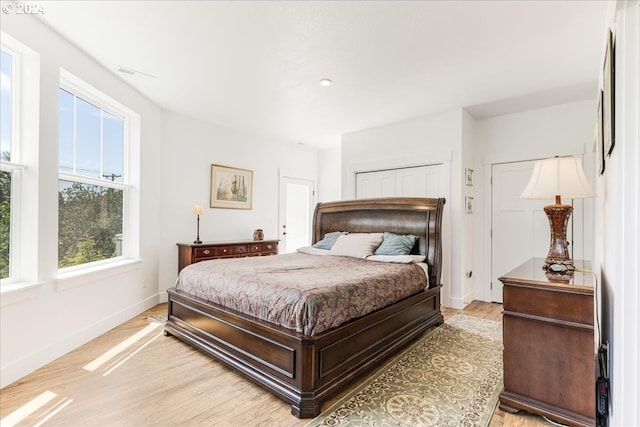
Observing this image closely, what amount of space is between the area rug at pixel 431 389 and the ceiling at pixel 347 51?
2.65m

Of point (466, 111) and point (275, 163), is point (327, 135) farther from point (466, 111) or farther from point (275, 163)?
point (466, 111)

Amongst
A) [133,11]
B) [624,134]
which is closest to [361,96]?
[133,11]

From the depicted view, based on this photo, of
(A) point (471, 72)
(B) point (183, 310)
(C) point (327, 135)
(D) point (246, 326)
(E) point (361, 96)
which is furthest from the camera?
(C) point (327, 135)

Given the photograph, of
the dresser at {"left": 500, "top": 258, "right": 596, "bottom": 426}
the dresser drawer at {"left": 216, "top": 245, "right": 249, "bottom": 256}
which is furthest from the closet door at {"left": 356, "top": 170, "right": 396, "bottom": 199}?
the dresser at {"left": 500, "top": 258, "right": 596, "bottom": 426}

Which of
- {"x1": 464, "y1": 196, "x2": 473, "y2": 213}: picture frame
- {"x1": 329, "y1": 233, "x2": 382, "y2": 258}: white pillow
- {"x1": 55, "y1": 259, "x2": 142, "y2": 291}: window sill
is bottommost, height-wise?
{"x1": 55, "y1": 259, "x2": 142, "y2": 291}: window sill

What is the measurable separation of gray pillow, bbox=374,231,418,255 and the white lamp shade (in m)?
1.57

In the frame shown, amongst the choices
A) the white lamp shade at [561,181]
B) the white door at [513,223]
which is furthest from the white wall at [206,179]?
the white lamp shade at [561,181]

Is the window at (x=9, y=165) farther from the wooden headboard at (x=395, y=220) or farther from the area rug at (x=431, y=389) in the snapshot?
the wooden headboard at (x=395, y=220)

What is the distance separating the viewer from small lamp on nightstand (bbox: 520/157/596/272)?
6.91ft

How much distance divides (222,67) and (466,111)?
321 centimetres

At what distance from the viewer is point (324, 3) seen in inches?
83.6

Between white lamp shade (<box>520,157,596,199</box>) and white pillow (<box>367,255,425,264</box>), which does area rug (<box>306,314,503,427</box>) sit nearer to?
white pillow (<box>367,255,425,264</box>)

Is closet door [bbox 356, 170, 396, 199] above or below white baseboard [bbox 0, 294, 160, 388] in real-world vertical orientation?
above

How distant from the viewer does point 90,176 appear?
3.26 meters
